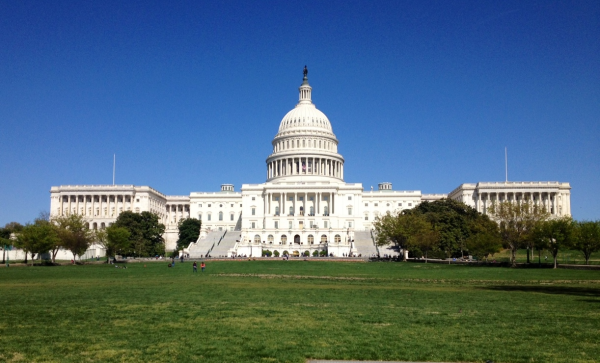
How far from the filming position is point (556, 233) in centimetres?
6519

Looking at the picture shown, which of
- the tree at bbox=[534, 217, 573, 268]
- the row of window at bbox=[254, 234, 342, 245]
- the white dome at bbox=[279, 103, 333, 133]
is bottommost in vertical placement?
the row of window at bbox=[254, 234, 342, 245]

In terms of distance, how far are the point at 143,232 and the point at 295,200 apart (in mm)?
41839

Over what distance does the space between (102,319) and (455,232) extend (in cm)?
7993

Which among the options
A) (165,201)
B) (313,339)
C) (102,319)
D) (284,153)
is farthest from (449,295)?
(165,201)

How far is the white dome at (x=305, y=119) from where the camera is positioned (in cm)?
16025

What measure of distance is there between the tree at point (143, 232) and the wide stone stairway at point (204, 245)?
6463 millimetres

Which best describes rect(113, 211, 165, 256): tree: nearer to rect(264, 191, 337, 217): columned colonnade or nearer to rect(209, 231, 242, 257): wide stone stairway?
rect(209, 231, 242, 257): wide stone stairway

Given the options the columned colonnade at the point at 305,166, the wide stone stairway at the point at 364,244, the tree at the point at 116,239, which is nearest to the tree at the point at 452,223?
the wide stone stairway at the point at 364,244

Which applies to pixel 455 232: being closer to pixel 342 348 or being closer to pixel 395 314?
pixel 395 314

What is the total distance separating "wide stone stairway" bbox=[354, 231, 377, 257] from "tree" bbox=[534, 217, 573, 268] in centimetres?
4157

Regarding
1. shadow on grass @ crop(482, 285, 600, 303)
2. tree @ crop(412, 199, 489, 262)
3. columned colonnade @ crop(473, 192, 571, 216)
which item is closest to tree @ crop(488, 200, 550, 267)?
tree @ crop(412, 199, 489, 262)

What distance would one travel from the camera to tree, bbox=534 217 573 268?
64.4 m

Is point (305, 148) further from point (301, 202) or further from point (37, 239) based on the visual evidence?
point (37, 239)

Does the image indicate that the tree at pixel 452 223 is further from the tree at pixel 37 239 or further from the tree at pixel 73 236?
the tree at pixel 37 239
